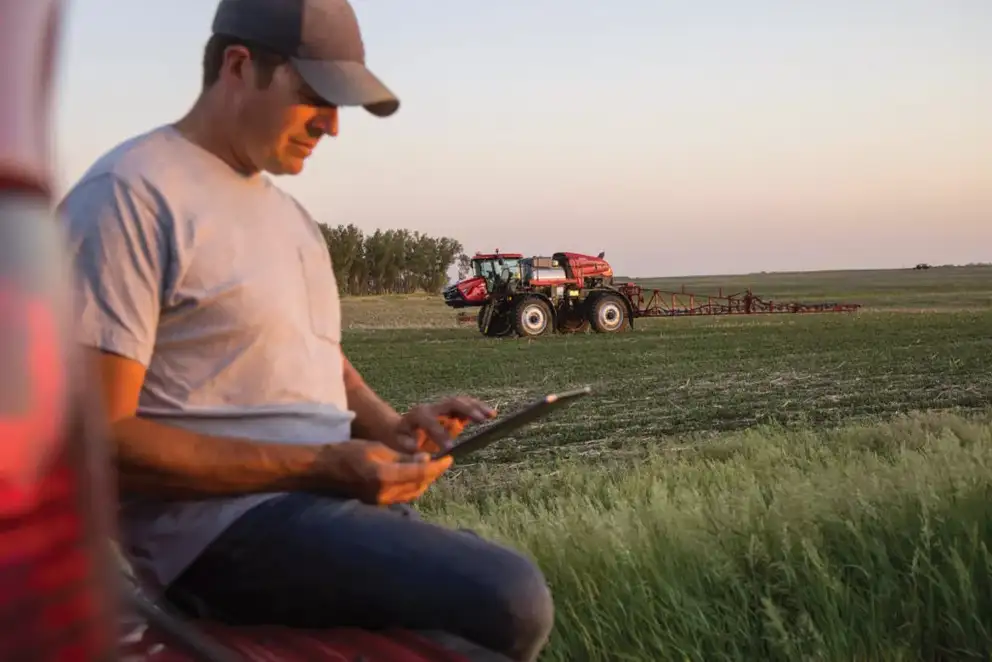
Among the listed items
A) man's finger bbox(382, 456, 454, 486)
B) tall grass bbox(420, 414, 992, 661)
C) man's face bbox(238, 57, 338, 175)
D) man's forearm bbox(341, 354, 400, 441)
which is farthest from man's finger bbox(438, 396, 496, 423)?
tall grass bbox(420, 414, 992, 661)

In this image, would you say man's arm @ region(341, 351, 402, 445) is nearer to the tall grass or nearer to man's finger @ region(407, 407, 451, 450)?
man's finger @ region(407, 407, 451, 450)

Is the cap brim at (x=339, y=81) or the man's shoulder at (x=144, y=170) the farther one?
the cap brim at (x=339, y=81)

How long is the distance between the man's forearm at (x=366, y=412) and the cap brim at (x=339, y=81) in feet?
1.81

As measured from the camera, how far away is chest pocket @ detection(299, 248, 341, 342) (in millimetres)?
1752

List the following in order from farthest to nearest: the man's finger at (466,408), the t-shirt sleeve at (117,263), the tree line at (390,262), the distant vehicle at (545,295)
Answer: the tree line at (390,262) → the distant vehicle at (545,295) → the man's finger at (466,408) → the t-shirt sleeve at (117,263)

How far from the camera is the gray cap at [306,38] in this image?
64.8 inches

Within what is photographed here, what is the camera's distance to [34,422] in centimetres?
43

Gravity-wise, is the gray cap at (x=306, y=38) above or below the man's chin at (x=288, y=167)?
above

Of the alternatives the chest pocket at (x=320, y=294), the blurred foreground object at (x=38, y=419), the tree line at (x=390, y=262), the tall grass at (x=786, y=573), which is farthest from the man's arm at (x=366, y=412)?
the tree line at (x=390, y=262)

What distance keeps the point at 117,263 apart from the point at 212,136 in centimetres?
30

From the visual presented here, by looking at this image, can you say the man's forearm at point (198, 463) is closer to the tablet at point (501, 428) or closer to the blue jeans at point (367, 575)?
the blue jeans at point (367, 575)


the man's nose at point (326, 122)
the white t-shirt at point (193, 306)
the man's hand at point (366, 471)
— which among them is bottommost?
the man's hand at point (366, 471)

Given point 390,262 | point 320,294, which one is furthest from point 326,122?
point 390,262

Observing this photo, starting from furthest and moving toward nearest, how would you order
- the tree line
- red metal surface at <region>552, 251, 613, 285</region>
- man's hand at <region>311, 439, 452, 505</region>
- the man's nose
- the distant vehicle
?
1. the tree line
2. red metal surface at <region>552, 251, 613, 285</region>
3. the distant vehicle
4. the man's nose
5. man's hand at <region>311, 439, 452, 505</region>
